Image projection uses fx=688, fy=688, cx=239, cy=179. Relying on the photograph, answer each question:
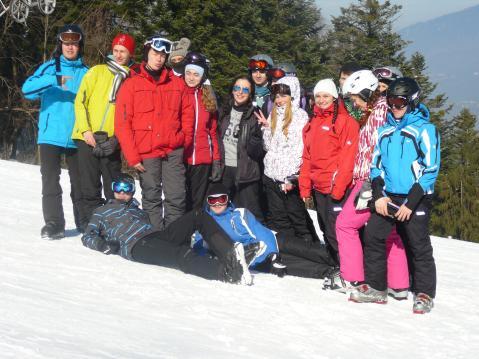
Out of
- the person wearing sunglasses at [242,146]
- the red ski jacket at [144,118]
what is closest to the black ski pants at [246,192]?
the person wearing sunglasses at [242,146]

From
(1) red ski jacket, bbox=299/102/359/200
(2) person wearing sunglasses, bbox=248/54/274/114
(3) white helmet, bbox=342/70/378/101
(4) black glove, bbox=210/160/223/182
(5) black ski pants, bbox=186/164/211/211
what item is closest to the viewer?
(3) white helmet, bbox=342/70/378/101

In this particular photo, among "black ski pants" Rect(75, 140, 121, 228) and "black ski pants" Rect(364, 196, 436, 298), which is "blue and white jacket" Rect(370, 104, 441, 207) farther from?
"black ski pants" Rect(75, 140, 121, 228)

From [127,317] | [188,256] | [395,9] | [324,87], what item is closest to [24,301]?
[127,317]

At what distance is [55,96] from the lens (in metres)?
7.01

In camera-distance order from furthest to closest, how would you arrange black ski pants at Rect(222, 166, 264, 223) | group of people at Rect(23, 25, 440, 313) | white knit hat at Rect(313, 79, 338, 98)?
black ski pants at Rect(222, 166, 264, 223)
white knit hat at Rect(313, 79, 338, 98)
group of people at Rect(23, 25, 440, 313)

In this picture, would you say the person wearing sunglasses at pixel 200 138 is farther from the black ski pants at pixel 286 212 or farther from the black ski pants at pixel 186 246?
the black ski pants at pixel 186 246

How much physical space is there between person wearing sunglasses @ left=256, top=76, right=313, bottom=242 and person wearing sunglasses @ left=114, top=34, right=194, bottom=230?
91 centimetres

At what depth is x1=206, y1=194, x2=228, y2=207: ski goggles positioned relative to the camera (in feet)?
20.4

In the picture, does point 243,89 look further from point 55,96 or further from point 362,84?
point 55,96

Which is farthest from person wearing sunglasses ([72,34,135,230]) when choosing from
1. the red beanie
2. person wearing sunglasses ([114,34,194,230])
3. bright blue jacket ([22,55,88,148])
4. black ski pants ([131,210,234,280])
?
black ski pants ([131,210,234,280])

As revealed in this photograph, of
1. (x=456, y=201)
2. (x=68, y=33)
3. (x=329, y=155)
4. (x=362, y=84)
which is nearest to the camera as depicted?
(x=362, y=84)

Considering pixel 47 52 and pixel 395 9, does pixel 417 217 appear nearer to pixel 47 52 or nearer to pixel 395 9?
pixel 47 52

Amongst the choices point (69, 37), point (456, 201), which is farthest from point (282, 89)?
point (456, 201)

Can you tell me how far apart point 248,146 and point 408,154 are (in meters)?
2.21
